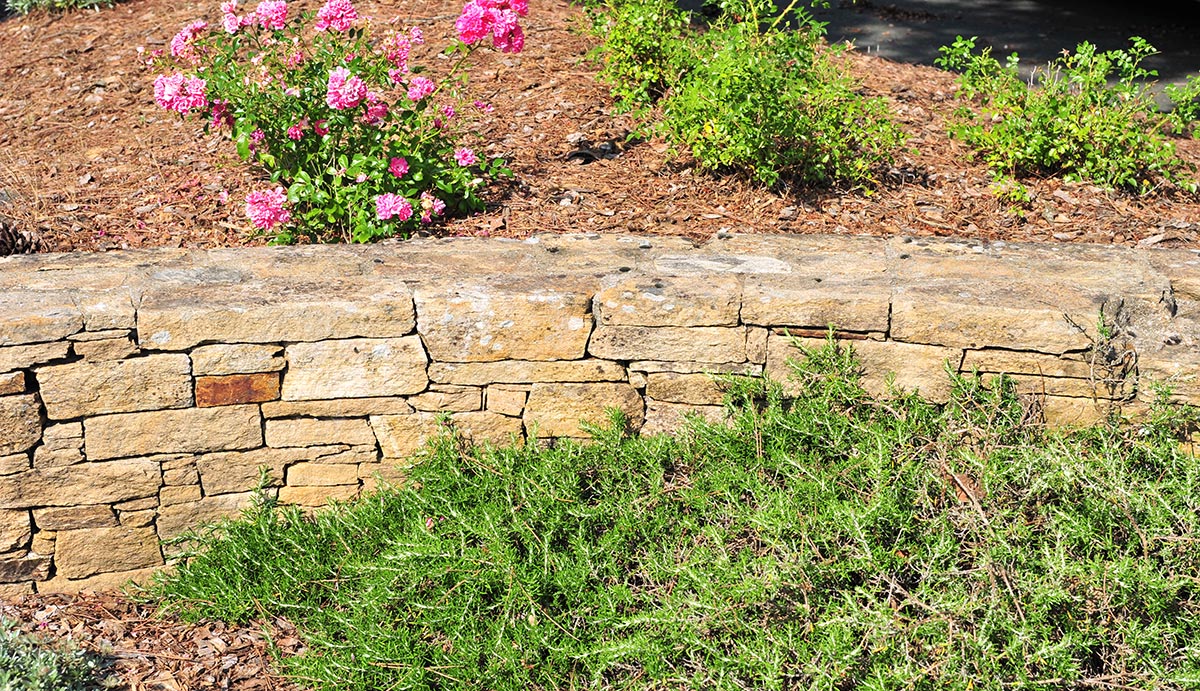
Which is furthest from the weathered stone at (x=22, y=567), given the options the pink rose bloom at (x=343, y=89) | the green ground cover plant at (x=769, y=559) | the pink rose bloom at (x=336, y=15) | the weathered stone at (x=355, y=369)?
the pink rose bloom at (x=336, y=15)

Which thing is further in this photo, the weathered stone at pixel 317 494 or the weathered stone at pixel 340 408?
the weathered stone at pixel 317 494

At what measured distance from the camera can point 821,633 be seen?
8.79 ft

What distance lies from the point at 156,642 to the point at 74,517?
49cm

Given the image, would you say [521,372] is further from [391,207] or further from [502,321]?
[391,207]

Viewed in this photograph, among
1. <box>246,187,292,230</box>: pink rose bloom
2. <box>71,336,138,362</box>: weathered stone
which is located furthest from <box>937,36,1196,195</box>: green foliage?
<box>71,336,138,362</box>: weathered stone

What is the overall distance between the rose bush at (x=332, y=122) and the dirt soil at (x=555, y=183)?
0.21 metres

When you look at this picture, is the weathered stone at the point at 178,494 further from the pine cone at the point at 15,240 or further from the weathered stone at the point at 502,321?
the pine cone at the point at 15,240

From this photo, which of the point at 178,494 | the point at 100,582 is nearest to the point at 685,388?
the point at 178,494

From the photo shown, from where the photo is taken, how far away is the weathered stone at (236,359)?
319cm

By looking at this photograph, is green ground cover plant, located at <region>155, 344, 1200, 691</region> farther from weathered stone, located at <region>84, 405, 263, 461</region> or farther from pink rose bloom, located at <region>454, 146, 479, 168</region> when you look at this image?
pink rose bloom, located at <region>454, 146, 479, 168</region>

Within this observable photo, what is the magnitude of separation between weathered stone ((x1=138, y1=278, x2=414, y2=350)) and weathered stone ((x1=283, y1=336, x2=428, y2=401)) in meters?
0.03

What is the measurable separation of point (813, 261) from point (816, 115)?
98 centimetres

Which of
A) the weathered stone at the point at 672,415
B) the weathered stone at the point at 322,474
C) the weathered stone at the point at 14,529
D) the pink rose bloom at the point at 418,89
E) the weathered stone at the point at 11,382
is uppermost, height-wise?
the pink rose bloom at the point at 418,89

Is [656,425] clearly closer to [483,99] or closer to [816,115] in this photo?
[816,115]
